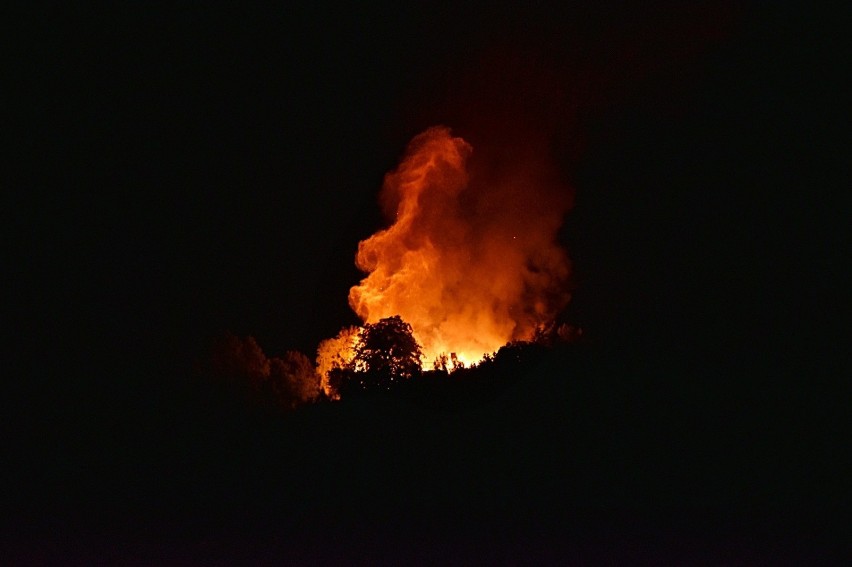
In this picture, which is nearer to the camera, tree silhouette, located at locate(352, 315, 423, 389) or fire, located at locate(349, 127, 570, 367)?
tree silhouette, located at locate(352, 315, 423, 389)

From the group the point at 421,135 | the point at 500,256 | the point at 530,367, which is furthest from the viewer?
the point at 500,256

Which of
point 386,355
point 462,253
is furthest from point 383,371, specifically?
point 462,253

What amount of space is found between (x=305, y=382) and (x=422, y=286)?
208 centimetres

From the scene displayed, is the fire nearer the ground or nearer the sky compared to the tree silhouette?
nearer the sky

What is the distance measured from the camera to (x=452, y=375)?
32.0 feet

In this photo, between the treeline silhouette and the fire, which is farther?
the fire

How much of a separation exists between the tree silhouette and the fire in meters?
0.50

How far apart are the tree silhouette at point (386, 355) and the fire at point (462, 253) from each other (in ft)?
1.64

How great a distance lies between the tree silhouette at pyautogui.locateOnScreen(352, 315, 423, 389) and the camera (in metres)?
9.85

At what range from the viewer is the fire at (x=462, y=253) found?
10.8 meters

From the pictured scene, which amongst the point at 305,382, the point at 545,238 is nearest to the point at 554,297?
the point at 545,238

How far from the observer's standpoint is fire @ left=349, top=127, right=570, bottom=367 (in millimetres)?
10773

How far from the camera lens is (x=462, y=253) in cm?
1138

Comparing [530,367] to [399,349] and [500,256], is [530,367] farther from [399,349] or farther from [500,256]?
[500,256]
